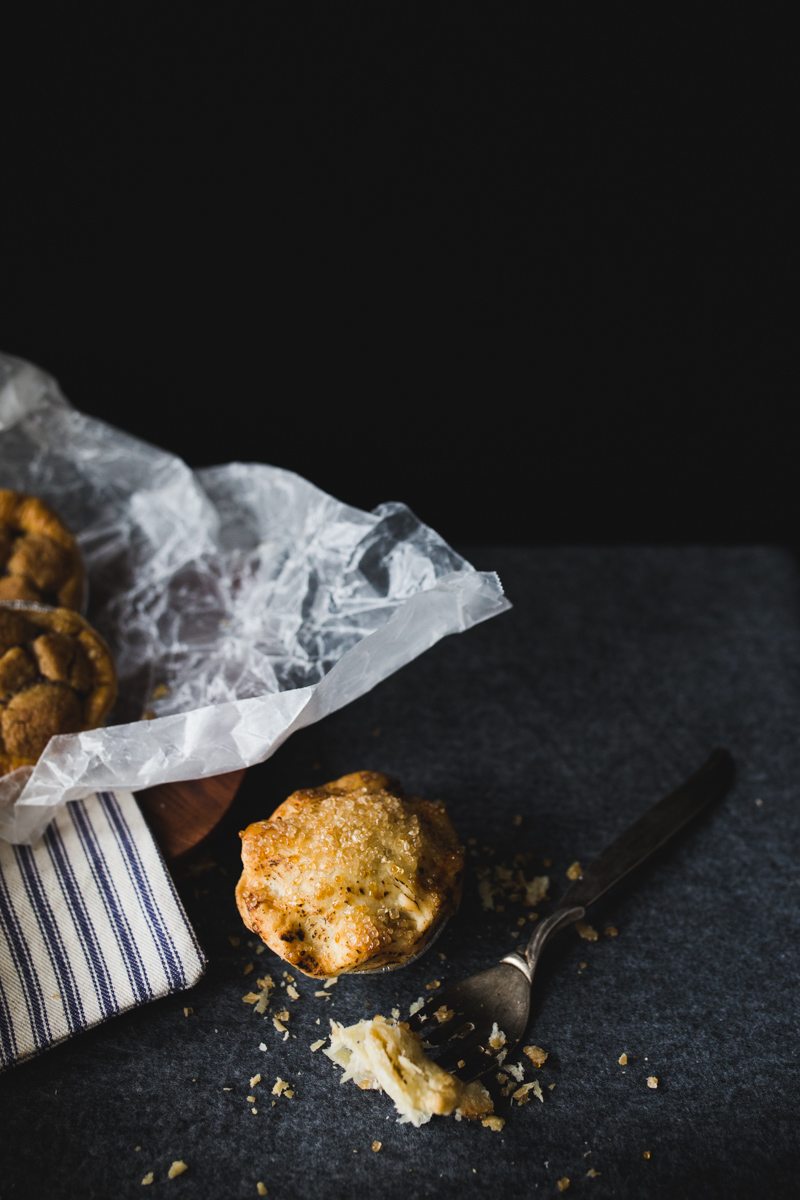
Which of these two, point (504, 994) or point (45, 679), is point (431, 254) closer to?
point (45, 679)

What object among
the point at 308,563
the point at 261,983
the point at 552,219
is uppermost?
the point at 552,219

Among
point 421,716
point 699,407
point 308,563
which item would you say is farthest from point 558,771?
point 699,407

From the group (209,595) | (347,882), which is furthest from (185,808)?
(209,595)

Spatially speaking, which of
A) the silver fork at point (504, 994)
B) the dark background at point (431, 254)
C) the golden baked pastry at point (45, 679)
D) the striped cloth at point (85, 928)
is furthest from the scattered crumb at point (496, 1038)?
the dark background at point (431, 254)

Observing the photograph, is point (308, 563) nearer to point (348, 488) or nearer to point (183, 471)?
point (183, 471)

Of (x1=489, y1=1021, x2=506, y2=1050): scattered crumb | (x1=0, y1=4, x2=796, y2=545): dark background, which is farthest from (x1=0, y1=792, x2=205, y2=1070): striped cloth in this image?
(x1=0, y1=4, x2=796, y2=545): dark background

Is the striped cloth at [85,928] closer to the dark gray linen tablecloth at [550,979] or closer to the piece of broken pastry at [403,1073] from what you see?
the dark gray linen tablecloth at [550,979]
